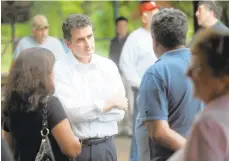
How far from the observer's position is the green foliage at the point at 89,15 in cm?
1148

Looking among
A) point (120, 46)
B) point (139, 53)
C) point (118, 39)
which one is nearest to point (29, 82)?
point (139, 53)

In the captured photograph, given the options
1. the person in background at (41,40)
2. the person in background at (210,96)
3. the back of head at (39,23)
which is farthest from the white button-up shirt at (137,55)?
the person in background at (210,96)

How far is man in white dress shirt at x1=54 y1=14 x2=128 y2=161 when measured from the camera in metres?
4.65

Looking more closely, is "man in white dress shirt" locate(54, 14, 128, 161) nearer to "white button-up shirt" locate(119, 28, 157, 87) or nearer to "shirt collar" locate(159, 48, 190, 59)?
"shirt collar" locate(159, 48, 190, 59)

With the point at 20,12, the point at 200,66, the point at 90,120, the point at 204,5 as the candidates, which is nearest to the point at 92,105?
the point at 90,120

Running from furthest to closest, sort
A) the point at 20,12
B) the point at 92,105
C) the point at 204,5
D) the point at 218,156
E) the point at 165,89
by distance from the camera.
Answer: the point at 20,12 < the point at 204,5 < the point at 92,105 < the point at 165,89 < the point at 218,156

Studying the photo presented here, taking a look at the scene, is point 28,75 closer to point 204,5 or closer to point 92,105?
point 92,105

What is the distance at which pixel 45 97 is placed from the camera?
4.09 meters

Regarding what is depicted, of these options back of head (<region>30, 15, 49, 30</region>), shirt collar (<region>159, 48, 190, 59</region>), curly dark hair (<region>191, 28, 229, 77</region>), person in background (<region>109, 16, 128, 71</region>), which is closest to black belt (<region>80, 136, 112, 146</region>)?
shirt collar (<region>159, 48, 190, 59</region>)

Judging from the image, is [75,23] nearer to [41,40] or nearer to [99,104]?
[99,104]

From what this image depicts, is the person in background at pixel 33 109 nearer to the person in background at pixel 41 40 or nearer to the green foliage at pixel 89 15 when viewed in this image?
the person in background at pixel 41 40

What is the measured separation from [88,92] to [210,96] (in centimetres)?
197

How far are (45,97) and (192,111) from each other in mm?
936

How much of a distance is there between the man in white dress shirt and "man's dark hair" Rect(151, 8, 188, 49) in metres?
0.75
